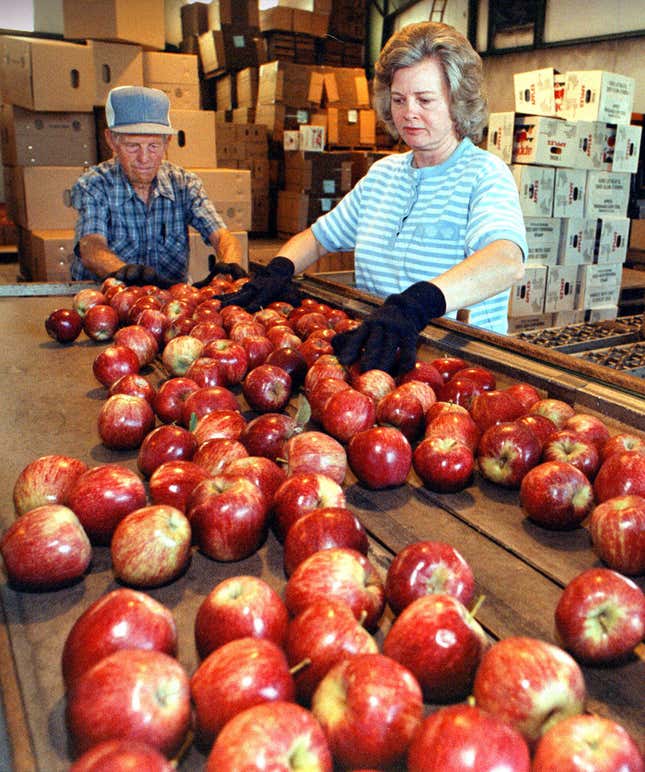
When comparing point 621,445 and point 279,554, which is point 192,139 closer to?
point 621,445

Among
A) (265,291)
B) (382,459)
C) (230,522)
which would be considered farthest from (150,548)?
(265,291)

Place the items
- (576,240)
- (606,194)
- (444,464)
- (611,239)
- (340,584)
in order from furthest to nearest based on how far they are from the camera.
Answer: (611,239) < (606,194) < (576,240) < (444,464) < (340,584)

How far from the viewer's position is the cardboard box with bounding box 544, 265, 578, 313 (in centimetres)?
716

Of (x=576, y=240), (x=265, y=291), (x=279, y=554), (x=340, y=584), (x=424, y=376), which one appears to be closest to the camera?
(x=340, y=584)

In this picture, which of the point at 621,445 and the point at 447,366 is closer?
the point at 621,445

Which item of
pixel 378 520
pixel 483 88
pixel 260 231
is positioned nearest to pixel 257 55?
pixel 260 231

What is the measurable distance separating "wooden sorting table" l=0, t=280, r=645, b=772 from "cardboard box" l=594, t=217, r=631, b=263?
5536 mm

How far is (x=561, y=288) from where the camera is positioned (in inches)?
287

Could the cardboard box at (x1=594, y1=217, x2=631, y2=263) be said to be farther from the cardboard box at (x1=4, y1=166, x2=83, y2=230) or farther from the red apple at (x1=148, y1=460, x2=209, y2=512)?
the red apple at (x1=148, y1=460, x2=209, y2=512)

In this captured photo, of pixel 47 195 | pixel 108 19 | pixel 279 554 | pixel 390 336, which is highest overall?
pixel 108 19

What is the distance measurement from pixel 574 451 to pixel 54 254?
18.6ft

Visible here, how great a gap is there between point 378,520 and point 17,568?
28.3 inches

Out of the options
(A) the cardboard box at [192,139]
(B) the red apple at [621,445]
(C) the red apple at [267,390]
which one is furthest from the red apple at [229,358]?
(A) the cardboard box at [192,139]

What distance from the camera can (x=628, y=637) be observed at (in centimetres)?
109
